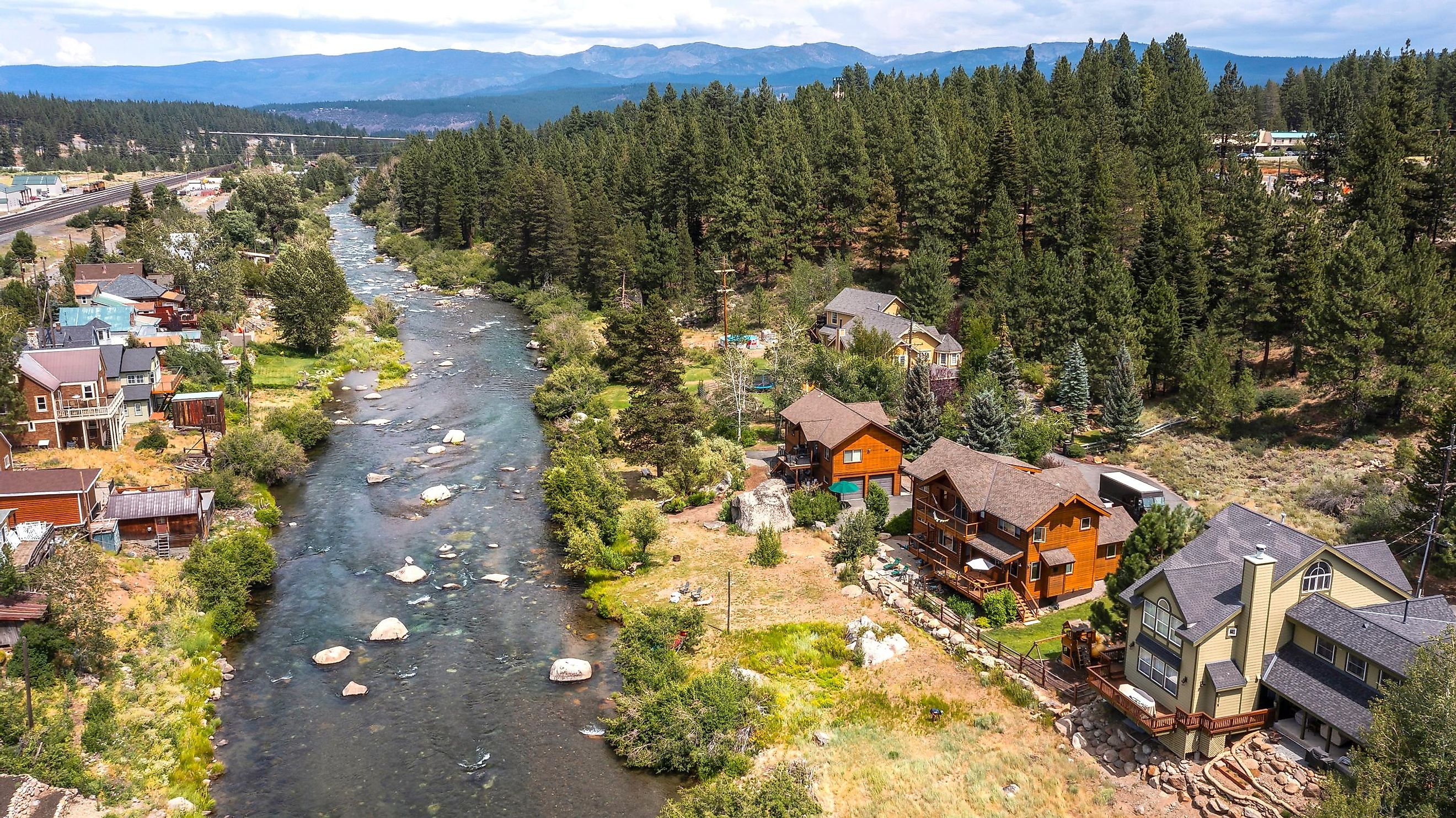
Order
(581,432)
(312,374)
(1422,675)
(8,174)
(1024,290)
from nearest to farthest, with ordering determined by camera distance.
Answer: (1422,675) < (581,432) < (1024,290) < (312,374) < (8,174)

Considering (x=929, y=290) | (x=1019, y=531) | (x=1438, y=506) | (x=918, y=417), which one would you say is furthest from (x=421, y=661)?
(x=929, y=290)

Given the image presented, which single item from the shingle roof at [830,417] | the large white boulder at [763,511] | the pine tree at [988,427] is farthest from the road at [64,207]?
the pine tree at [988,427]

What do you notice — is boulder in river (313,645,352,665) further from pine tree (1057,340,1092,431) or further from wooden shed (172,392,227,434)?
pine tree (1057,340,1092,431)

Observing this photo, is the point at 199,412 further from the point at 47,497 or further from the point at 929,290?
the point at 929,290

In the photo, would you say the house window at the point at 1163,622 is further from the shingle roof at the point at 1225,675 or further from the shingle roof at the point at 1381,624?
the shingle roof at the point at 1381,624

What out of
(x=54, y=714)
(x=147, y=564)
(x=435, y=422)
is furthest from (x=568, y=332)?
(x=54, y=714)

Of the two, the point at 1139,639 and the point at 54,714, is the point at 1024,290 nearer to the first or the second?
the point at 1139,639
